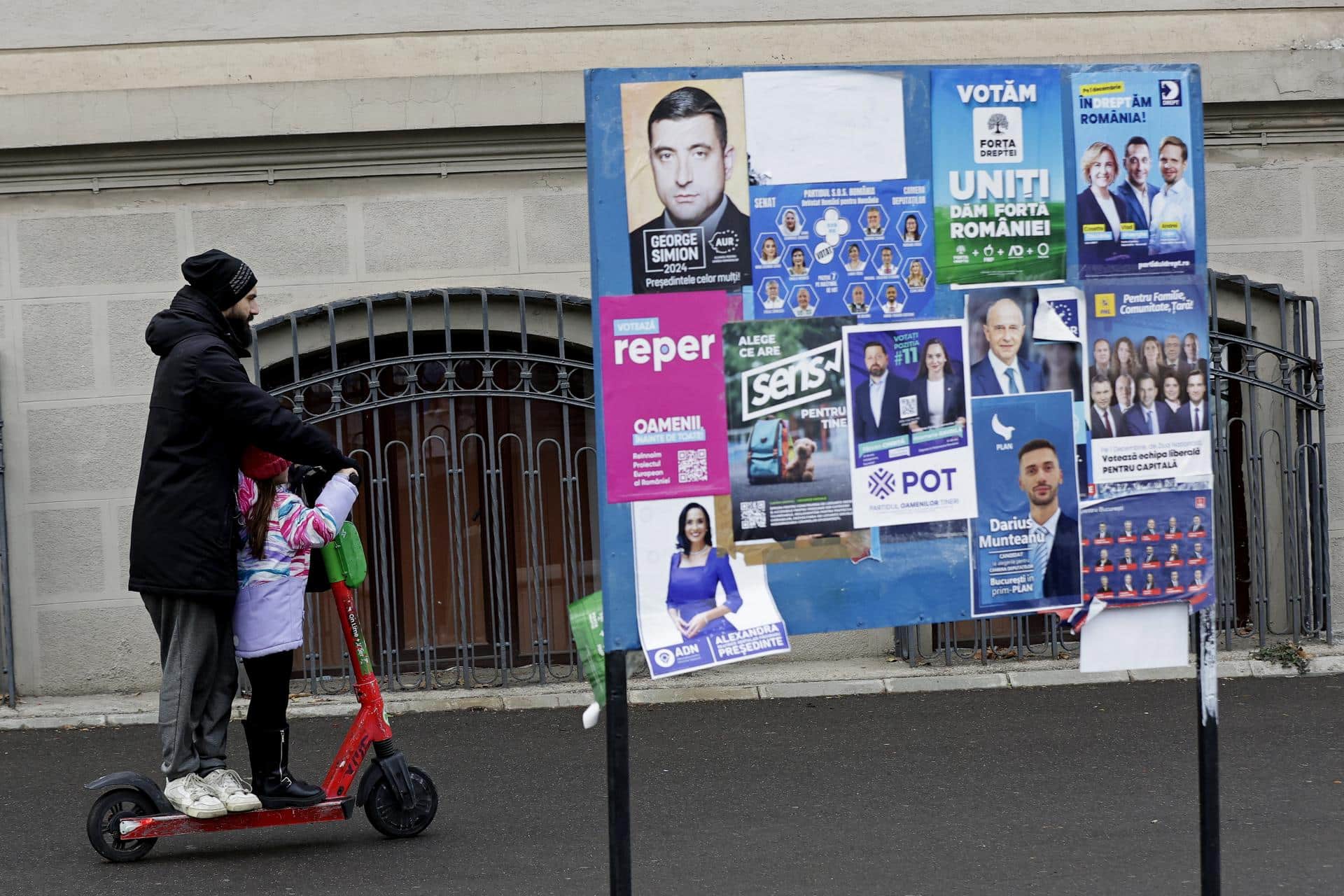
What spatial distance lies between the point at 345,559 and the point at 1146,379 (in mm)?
2799

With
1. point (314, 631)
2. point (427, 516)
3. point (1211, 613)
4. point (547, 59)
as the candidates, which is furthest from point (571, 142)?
point (1211, 613)

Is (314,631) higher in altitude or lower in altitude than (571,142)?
lower

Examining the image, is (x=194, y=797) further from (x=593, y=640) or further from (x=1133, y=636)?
(x=1133, y=636)

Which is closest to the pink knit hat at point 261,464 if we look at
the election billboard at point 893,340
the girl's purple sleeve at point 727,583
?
the election billboard at point 893,340

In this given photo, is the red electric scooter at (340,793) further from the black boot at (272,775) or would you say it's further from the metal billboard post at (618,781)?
the metal billboard post at (618,781)

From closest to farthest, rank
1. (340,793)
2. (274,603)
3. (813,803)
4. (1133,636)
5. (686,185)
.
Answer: (686,185) < (1133,636) < (274,603) < (340,793) < (813,803)

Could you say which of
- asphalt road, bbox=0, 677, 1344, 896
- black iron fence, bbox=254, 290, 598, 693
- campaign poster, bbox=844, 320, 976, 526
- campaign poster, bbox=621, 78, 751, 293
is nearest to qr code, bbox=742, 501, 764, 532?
campaign poster, bbox=844, 320, 976, 526

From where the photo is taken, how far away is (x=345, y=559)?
5438mm

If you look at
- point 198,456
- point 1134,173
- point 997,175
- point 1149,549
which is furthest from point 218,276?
point 1149,549

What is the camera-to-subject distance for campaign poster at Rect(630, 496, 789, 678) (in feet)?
12.3

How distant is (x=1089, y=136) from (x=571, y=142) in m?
5.49

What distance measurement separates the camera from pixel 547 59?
9102 millimetres

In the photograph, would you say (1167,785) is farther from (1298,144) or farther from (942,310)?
(1298,144)

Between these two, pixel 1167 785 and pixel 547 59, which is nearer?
pixel 1167 785
